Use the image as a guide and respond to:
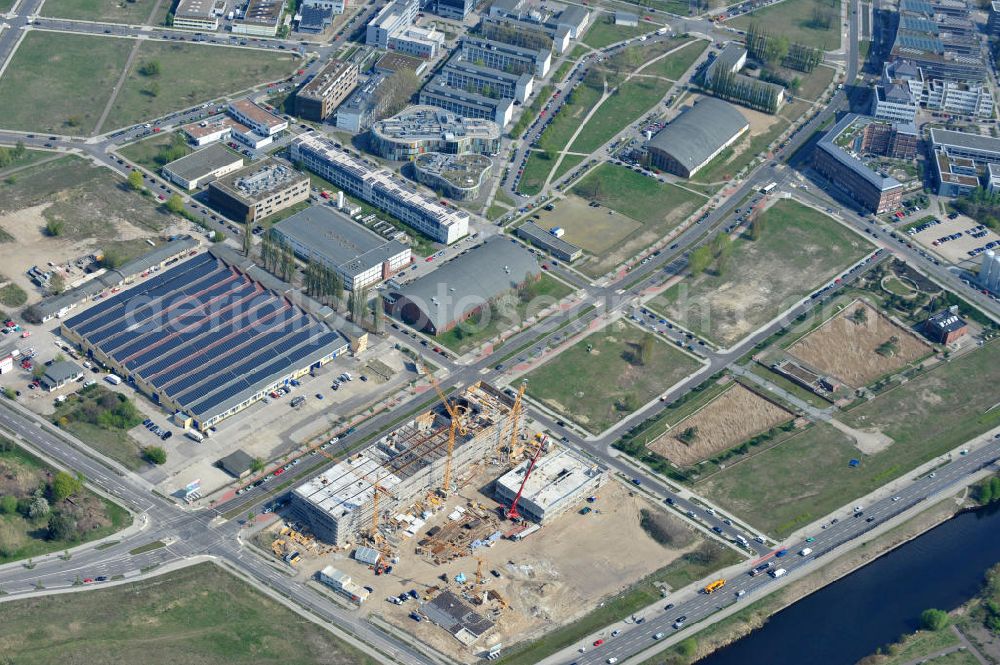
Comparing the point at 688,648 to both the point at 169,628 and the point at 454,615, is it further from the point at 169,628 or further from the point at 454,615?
the point at 169,628

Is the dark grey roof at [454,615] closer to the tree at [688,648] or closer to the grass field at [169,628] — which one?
the grass field at [169,628]

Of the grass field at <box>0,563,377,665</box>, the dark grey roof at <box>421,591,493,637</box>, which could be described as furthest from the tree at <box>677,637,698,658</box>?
the grass field at <box>0,563,377,665</box>

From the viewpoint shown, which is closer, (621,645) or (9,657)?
(9,657)

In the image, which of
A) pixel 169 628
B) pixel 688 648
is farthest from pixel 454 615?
pixel 169 628

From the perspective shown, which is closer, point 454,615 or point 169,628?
point 169,628

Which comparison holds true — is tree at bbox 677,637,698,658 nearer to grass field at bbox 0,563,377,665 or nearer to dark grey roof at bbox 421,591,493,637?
dark grey roof at bbox 421,591,493,637

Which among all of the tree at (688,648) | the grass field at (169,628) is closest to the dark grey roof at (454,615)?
the grass field at (169,628)

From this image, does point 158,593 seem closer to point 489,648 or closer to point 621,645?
point 489,648

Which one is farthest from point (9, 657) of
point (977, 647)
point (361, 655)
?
point (977, 647)
